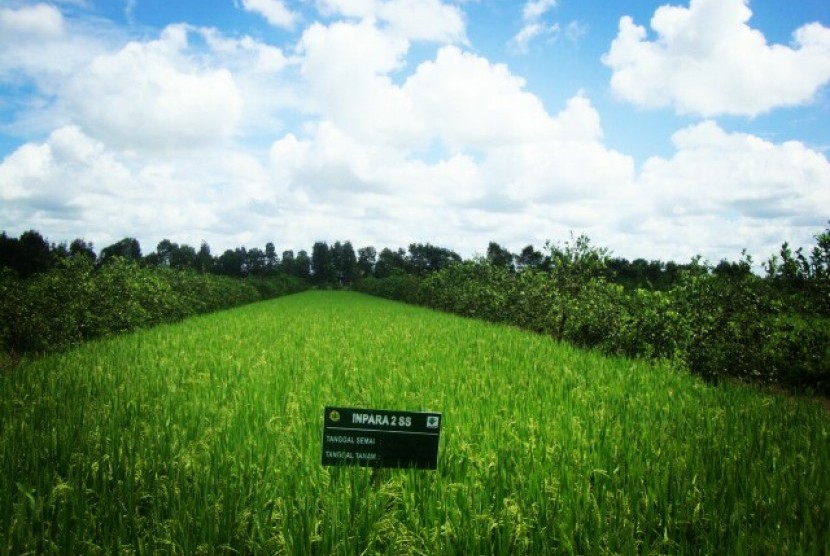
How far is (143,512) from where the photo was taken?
10.3 feet

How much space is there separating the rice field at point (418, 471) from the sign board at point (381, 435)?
175 mm

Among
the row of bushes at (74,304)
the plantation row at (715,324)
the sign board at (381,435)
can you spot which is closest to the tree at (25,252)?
the row of bushes at (74,304)

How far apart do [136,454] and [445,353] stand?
19.5ft

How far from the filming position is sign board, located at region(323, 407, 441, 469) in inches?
118

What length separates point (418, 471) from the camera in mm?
Result: 3467

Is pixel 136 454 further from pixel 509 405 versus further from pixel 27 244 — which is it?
pixel 27 244

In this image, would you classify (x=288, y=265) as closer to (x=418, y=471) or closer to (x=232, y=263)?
(x=232, y=263)

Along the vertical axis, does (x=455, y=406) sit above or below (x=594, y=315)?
below

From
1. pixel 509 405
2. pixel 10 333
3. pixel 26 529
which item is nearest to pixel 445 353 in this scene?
pixel 509 405

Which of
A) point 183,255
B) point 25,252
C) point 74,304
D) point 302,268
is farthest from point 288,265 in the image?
point 74,304

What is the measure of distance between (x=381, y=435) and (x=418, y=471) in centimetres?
66

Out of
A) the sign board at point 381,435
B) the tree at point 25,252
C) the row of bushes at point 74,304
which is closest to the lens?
the sign board at point 381,435

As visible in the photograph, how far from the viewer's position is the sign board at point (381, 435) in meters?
3.00

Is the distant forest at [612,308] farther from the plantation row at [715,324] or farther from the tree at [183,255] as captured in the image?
the tree at [183,255]
